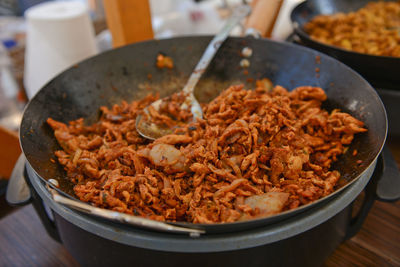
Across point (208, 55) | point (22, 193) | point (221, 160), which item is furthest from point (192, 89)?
point (22, 193)

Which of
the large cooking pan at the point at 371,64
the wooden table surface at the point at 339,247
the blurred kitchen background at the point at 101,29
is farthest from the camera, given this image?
the blurred kitchen background at the point at 101,29

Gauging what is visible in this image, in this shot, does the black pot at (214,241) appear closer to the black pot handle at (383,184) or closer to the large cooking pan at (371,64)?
the black pot handle at (383,184)

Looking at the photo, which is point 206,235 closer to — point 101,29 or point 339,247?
point 339,247

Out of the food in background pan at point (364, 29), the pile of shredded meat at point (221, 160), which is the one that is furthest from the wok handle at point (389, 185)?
the food in background pan at point (364, 29)

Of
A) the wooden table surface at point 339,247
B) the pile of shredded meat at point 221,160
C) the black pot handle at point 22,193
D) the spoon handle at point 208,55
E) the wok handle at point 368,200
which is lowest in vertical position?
the wooden table surface at point 339,247

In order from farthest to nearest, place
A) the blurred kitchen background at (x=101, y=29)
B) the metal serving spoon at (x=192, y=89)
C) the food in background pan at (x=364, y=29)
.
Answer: the blurred kitchen background at (x=101, y=29) < the food in background pan at (x=364, y=29) < the metal serving spoon at (x=192, y=89)

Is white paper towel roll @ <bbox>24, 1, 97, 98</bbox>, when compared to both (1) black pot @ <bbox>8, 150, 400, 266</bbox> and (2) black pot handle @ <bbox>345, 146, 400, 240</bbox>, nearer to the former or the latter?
A: (1) black pot @ <bbox>8, 150, 400, 266</bbox>

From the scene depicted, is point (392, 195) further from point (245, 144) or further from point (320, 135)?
point (245, 144)
